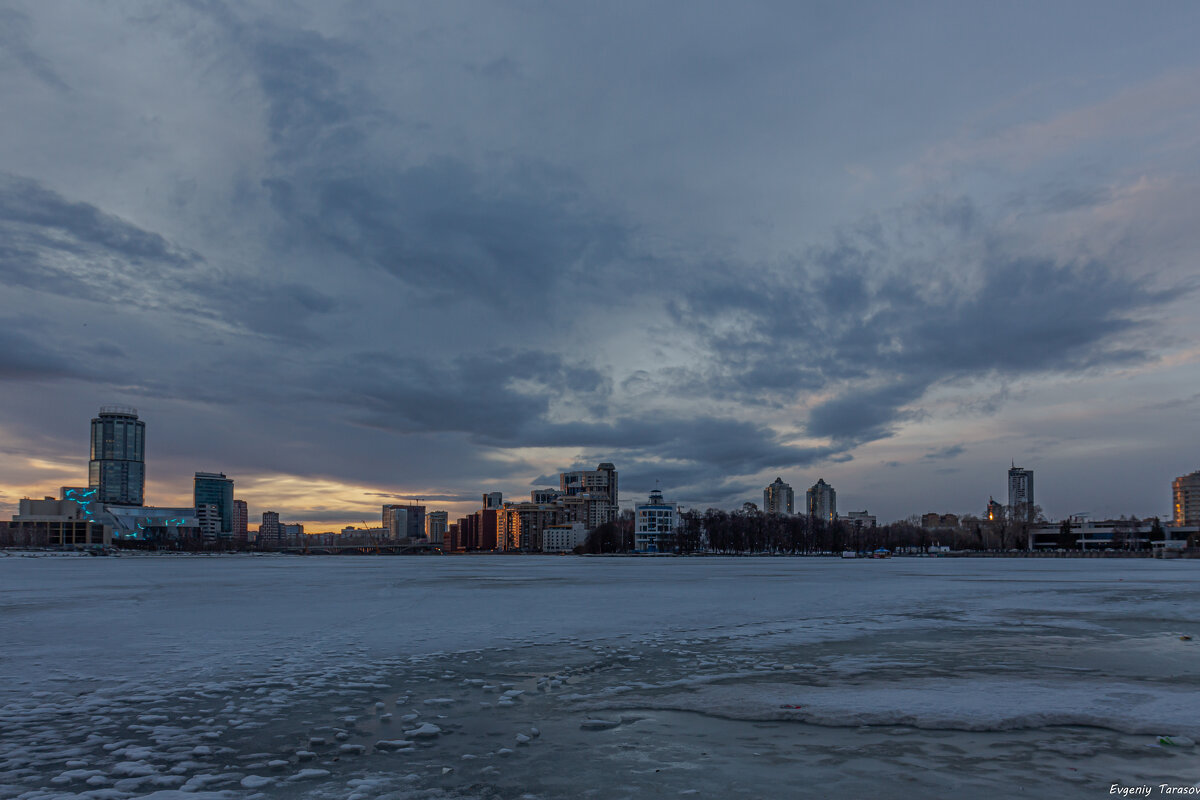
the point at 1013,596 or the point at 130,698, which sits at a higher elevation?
the point at 130,698

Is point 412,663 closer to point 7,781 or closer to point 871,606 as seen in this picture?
point 7,781

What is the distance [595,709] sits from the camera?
10586 millimetres

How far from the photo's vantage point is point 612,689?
11969 mm

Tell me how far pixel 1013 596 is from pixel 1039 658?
70.2ft

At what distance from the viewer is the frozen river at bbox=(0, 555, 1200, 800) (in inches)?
295

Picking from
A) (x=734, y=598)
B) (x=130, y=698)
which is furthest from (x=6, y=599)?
(x=734, y=598)

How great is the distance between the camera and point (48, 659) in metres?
15.0

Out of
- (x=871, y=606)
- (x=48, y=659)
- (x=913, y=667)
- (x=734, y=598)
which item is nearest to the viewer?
(x=913, y=667)

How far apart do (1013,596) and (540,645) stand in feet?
85.0

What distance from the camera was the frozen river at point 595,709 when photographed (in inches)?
295

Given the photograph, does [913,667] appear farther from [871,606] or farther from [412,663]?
[871,606]

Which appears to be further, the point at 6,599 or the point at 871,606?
the point at 6,599

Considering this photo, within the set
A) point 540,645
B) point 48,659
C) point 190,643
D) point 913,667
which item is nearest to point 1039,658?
point 913,667

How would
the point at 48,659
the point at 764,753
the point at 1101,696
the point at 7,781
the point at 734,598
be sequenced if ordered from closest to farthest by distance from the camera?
the point at 7,781 < the point at 764,753 < the point at 1101,696 < the point at 48,659 < the point at 734,598
